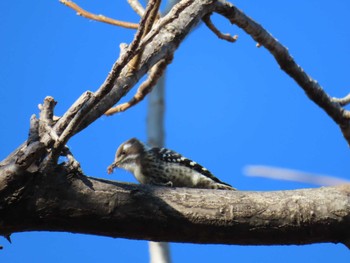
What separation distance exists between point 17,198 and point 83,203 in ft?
A: 0.74

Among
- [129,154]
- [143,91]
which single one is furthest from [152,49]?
[129,154]

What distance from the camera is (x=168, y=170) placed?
4.48 m

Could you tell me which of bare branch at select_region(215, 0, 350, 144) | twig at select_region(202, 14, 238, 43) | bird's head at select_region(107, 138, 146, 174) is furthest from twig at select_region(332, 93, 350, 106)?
bird's head at select_region(107, 138, 146, 174)

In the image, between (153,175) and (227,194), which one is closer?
(227,194)

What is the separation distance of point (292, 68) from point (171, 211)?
1.81 m

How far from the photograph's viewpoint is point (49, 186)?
6.80 feet

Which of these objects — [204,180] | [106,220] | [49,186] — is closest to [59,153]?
[49,186]

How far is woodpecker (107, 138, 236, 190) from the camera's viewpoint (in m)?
4.39

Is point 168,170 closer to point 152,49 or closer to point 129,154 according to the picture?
point 129,154

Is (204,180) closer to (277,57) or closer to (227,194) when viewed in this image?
(277,57)

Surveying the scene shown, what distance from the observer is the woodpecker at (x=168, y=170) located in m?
4.39

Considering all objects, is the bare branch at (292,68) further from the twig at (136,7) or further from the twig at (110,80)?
the twig at (110,80)

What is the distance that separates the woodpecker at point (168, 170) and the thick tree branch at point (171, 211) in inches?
74.8

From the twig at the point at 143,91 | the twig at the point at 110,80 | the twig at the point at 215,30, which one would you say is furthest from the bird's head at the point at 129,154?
the twig at the point at 110,80
